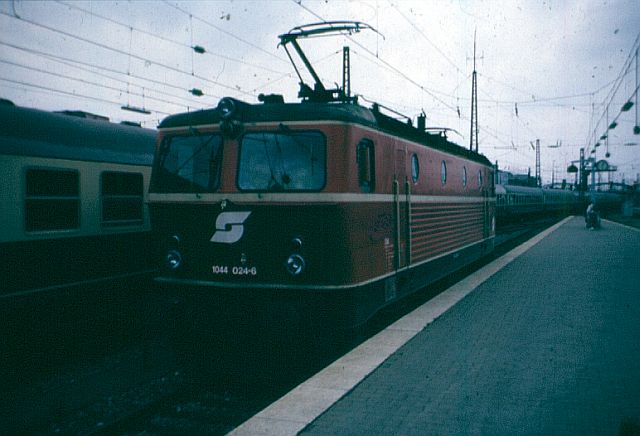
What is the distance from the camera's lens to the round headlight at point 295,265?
5.99m

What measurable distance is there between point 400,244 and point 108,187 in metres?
4.79

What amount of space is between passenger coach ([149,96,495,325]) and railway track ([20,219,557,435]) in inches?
26.0

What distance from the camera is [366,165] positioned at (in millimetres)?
6570

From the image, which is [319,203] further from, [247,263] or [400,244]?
[400,244]

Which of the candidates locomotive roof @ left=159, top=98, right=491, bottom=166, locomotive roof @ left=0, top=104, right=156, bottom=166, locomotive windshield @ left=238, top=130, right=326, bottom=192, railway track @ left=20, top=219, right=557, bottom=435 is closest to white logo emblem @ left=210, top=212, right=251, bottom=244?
locomotive windshield @ left=238, top=130, right=326, bottom=192

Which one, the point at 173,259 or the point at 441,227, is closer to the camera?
the point at 173,259

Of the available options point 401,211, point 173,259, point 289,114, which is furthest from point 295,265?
point 401,211

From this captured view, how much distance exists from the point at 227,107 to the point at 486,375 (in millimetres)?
4018

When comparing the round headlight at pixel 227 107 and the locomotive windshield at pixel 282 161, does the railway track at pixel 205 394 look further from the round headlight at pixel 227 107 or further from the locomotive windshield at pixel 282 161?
the round headlight at pixel 227 107

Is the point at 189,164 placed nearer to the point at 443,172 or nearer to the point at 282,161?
the point at 282,161

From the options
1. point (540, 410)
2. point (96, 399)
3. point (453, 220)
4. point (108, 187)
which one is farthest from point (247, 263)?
point (453, 220)

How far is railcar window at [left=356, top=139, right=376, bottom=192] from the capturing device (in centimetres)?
641

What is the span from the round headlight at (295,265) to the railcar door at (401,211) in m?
2.11

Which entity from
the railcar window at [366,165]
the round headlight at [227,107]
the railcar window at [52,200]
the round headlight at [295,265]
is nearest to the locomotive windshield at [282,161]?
the round headlight at [227,107]
